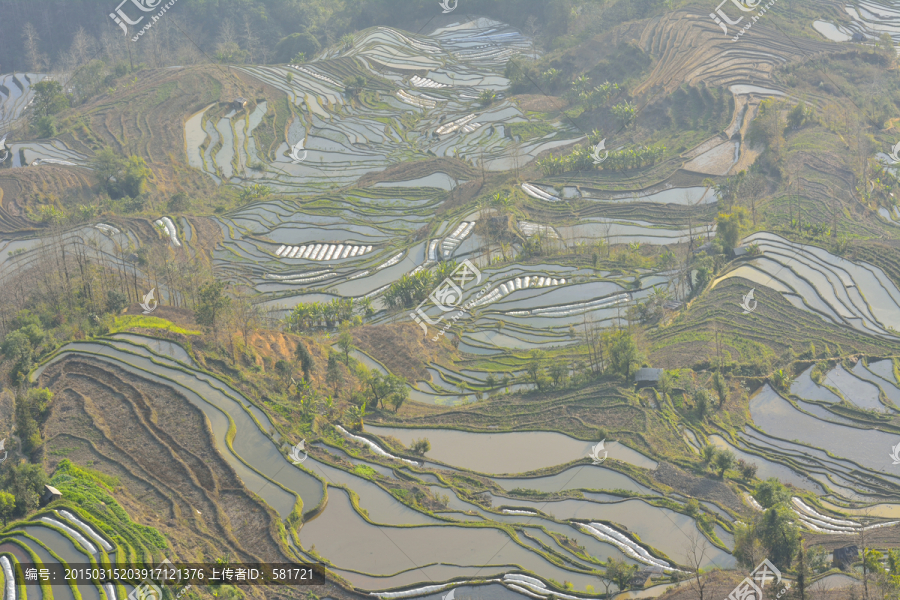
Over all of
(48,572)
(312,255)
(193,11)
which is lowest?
(312,255)

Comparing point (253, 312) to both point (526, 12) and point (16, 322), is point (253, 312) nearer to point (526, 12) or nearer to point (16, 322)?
point (16, 322)

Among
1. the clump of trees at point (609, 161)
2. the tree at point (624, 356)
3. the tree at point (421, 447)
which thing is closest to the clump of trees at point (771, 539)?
the tree at point (624, 356)

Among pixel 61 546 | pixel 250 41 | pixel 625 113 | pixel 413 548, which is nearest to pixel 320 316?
pixel 413 548

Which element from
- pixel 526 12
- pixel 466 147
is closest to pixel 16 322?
pixel 466 147

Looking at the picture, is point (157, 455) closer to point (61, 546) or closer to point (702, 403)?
point (61, 546)

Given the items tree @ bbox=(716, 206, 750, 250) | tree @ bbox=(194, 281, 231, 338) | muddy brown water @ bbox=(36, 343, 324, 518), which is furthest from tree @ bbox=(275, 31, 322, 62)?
muddy brown water @ bbox=(36, 343, 324, 518)
